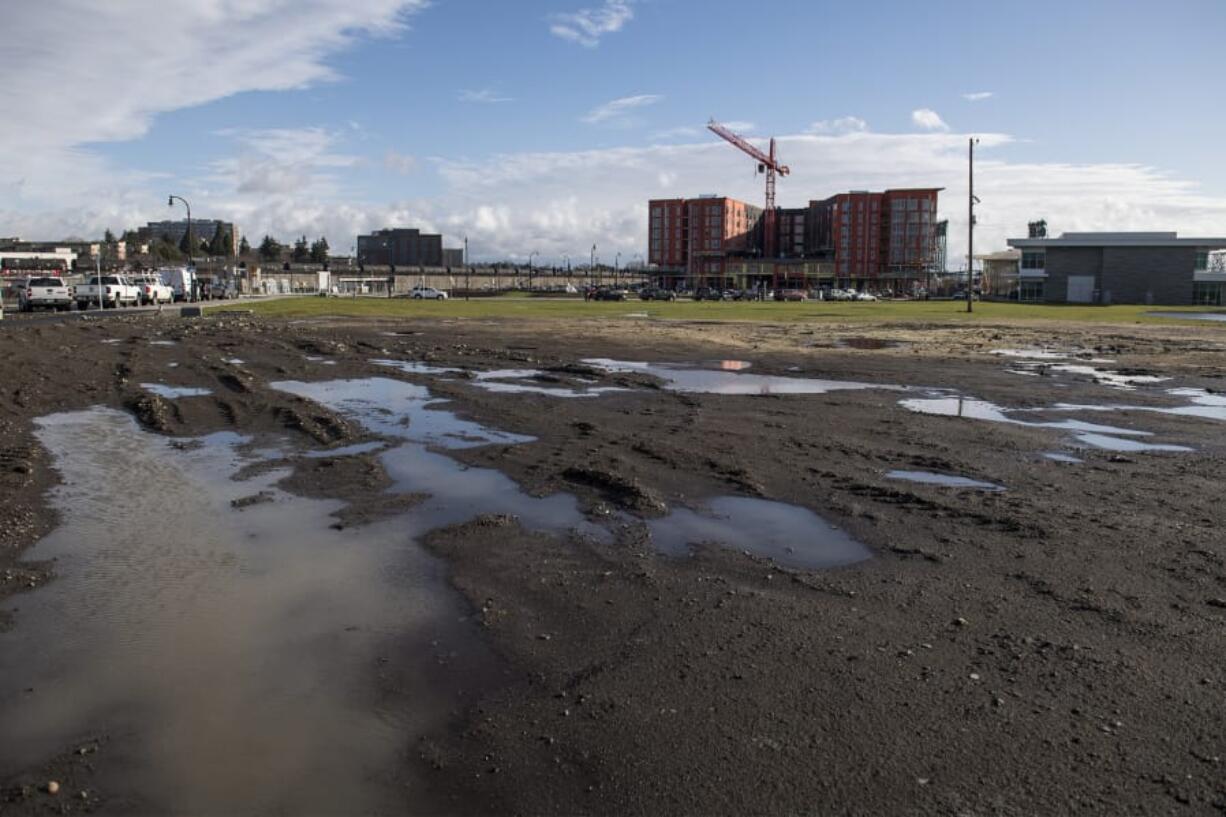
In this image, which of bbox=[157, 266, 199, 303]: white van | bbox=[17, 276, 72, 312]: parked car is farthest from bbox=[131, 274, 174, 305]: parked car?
bbox=[17, 276, 72, 312]: parked car

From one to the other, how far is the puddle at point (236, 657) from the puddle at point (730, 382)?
12229mm

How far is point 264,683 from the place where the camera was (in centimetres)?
601

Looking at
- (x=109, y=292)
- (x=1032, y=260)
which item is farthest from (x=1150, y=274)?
(x=109, y=292)

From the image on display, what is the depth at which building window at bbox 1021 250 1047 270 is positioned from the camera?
11081cm

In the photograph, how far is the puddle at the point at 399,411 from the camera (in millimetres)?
14797

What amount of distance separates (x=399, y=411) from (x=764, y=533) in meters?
9.83

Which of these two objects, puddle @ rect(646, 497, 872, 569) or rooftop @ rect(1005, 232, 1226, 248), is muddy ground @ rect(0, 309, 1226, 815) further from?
rooftop @ rect(1005, 232, 1226, 248)

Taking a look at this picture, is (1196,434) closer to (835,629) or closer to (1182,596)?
(1182,596)

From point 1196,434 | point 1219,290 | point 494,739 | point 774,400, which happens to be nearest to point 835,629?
point 494,739

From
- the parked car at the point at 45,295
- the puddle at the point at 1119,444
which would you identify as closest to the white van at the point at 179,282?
the parked car at the point at 45,295

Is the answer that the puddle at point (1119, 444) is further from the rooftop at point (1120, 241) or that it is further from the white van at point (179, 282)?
the rooftop at point (1120, 241)

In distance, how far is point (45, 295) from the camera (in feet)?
178

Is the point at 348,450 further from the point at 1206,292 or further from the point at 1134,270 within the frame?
the point at 1206,292

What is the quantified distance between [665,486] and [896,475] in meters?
3.02
